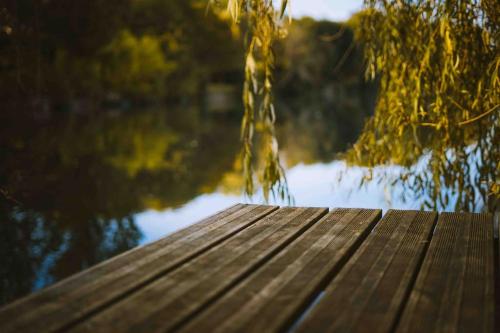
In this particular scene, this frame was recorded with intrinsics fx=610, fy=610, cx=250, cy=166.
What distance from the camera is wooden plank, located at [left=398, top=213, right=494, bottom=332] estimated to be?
66.2 inches

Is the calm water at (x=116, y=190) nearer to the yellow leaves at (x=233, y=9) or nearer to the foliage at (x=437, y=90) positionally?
the foliage at (x=437, y=90)

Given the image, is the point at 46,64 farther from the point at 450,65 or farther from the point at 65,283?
the point at 65,283

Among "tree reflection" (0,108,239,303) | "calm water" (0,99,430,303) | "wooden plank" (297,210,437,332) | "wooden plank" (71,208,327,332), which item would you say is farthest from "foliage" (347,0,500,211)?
"tree reflection" (0,108,239,303)

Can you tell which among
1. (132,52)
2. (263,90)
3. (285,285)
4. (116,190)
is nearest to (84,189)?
(116,190)

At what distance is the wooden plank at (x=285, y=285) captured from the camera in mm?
1681

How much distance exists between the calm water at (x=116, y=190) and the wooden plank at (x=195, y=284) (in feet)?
5.31

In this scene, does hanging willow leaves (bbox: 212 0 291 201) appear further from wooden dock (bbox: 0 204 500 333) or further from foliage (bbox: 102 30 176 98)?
foliage (bbox: 102 30 176 98)

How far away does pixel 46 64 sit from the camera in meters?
24.6

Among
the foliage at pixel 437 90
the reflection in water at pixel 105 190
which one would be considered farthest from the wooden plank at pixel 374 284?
the reflection in water at pixel 105 190

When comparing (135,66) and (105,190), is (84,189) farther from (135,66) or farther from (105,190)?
(135,66)

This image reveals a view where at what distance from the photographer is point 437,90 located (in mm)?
4547

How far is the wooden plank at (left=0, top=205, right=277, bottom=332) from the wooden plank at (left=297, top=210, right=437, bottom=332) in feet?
1.99

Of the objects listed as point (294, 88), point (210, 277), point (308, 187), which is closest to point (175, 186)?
point (308, 187)

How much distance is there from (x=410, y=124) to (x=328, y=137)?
13.1 m
